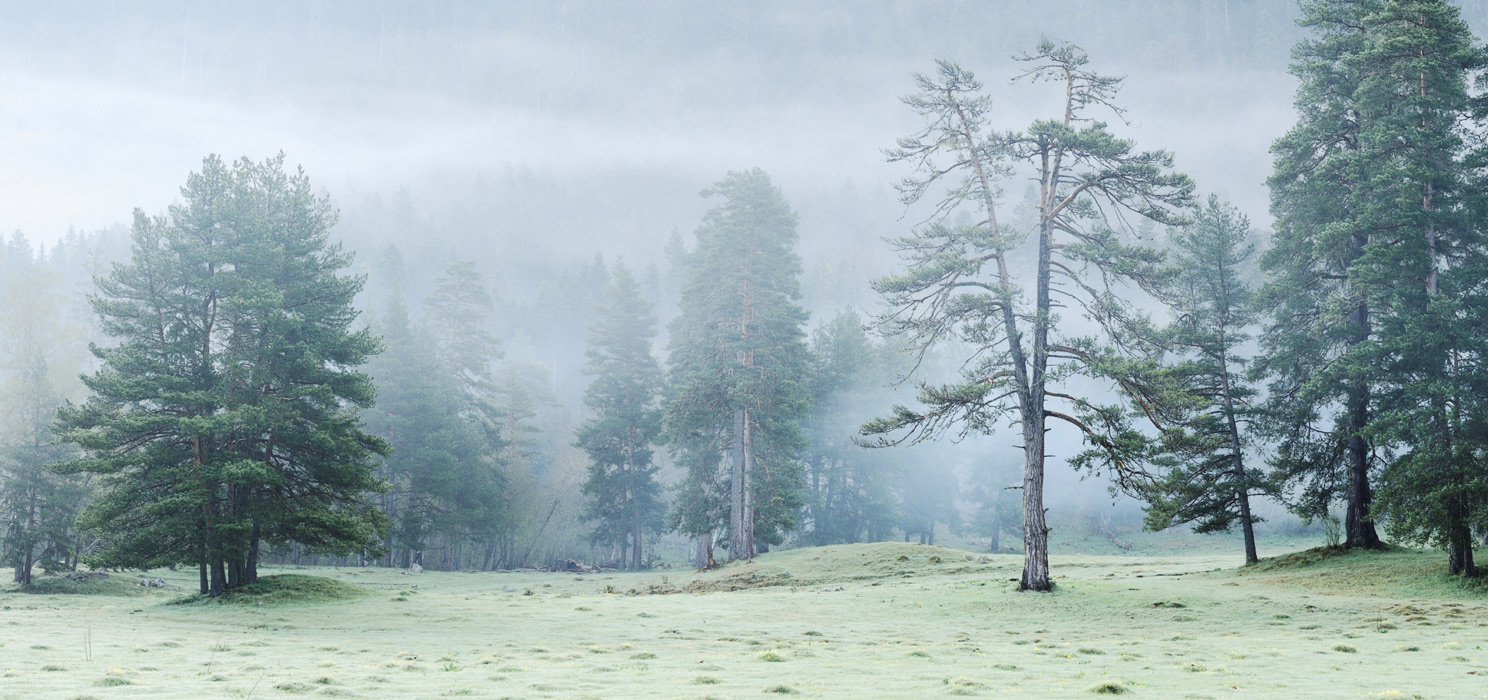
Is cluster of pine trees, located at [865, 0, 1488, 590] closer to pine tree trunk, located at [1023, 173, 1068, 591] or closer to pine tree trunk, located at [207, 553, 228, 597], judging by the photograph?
pine tree trunk, located at [1023, 173, 1068, 591]

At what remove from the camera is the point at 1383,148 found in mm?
26391

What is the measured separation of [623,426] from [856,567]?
26.7 metres

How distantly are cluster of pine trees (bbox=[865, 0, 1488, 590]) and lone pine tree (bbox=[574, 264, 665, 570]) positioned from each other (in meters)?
33.0

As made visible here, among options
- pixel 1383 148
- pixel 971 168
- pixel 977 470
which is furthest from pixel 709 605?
pixel 977 470

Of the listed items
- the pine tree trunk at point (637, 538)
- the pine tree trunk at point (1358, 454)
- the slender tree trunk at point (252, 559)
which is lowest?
the pine tree trunk at point (637, 538)

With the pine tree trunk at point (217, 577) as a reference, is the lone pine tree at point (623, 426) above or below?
above

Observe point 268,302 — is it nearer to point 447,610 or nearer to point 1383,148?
point 447,610

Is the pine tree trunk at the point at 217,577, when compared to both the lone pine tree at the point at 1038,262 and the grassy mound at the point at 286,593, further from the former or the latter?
the lone pine tree at the point at 1038,262

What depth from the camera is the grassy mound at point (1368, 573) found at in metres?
21.3

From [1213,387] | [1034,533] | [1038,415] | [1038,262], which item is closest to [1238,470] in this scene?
[1213,387]

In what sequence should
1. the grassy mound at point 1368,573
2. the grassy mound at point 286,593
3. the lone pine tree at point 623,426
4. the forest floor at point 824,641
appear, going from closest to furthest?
1. the forest floor at point 824,641
2. the grassy mound at point 1368,573
3. the grassy mound at point 286,593
4. the lone pine tree at point 623,426

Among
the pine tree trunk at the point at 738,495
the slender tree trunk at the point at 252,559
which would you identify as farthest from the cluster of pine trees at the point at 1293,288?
the slender tree trunk at the point at 252,559

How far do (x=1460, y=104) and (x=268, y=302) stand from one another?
121ft

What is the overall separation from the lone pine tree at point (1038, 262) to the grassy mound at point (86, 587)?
30889 mm
